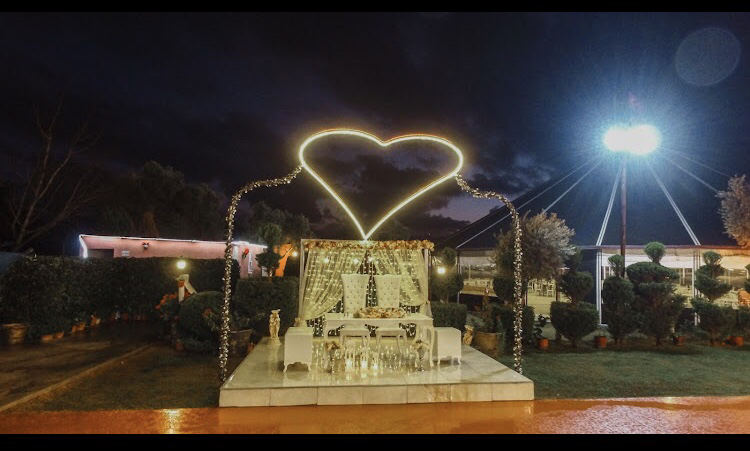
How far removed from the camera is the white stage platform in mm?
5267

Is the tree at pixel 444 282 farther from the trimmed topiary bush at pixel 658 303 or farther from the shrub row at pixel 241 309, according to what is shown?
the trimmed topiary bush at pixel 658 303

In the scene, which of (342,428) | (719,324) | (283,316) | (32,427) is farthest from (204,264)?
(719,324)

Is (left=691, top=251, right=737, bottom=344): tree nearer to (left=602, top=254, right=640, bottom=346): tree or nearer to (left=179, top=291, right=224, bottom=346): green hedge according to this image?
(left=602, top=254, right=640, bottom=346): tree

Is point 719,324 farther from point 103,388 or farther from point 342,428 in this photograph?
point 103,388

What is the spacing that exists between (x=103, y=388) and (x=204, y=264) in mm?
7558

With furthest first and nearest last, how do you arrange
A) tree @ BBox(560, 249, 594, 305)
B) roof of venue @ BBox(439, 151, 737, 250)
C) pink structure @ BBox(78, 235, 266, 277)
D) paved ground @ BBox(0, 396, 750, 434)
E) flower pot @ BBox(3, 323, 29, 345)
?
roof of venue @ BBox(439, 151, 737, 250) → pink structure @ BBox(78, 235, 266, 277) → tree @ BBox(560, 249, 594, 305) → flower pot @ BBox(3, 323, 29, 345) → paved ground @ BBox(0, 396, 750, 434)

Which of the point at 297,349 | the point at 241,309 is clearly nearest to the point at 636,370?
the point at 297,349

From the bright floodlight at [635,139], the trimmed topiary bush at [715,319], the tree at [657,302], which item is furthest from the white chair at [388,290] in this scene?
the trimmed topiary bush at [715,319]

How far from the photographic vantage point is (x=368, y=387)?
5398mm

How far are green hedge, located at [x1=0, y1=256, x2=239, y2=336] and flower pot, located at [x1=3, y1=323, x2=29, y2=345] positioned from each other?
0.17 m

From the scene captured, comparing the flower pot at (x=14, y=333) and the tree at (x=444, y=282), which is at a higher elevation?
the tree at (x=444, y=282)

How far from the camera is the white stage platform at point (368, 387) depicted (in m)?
5.27

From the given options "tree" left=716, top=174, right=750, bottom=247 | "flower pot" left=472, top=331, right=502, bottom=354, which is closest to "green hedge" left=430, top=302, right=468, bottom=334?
A: "flower pot" left=472, top=331, right=502, bottom=354

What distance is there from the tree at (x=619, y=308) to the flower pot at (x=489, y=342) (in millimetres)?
3010
